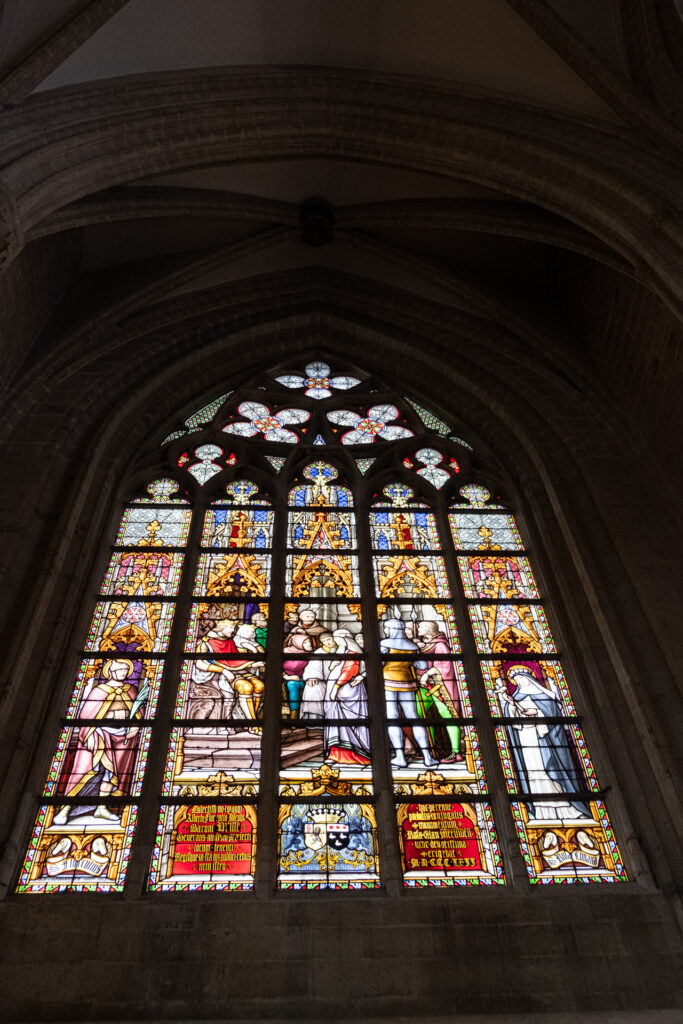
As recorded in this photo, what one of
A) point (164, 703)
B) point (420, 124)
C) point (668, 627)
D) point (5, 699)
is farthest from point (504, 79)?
point (5, 699)

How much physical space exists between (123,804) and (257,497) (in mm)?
3994

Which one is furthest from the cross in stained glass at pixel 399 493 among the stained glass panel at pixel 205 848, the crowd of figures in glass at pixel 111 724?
the stained glass panel at pixel 205 848

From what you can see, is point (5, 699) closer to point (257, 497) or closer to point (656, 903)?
point (257, 497)

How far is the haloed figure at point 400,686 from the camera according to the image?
6336mm

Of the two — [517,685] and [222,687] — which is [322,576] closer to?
[222,687]

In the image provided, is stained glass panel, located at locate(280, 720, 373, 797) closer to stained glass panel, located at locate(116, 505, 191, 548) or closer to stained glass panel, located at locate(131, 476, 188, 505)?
stained glass panel, located at locate(116, 505, 191, 548)

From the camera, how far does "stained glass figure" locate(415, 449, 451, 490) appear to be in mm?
9547

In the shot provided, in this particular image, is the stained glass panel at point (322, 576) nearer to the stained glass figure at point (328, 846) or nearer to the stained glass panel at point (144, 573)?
the stained glass panel at point (144, 573)

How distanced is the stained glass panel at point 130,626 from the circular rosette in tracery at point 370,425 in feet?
12.0

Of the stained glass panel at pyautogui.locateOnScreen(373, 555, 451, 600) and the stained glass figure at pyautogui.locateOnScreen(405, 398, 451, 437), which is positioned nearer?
the stained glass panel at pyautogui.locateOnScreen(373, 555, 451, 600)

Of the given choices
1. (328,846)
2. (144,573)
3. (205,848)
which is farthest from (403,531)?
(205,848)

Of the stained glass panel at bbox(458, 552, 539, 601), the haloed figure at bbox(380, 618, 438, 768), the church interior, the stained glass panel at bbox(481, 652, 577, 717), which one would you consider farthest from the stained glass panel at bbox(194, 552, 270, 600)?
the stained glass panel at bbox(481, 652, 577, 717)

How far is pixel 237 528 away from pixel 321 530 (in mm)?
856

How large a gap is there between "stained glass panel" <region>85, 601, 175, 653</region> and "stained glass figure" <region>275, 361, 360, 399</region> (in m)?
4.45
